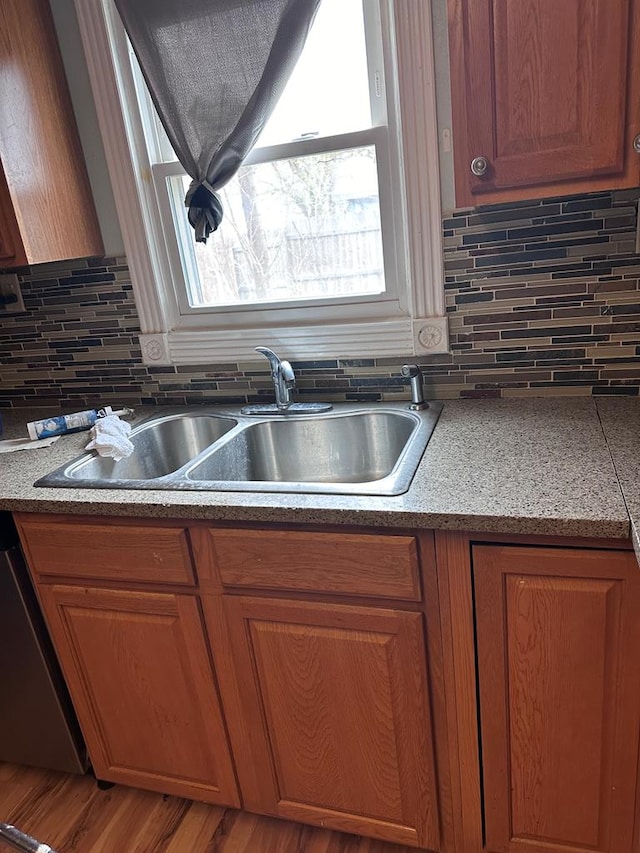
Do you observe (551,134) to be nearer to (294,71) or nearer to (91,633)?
(294,71)

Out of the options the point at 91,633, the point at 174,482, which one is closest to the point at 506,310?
the point at 174,482

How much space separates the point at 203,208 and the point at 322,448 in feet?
2.38

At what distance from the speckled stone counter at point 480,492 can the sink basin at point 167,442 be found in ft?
0.58

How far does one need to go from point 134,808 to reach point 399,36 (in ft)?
6.79

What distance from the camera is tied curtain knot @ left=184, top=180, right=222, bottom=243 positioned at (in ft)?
5.26

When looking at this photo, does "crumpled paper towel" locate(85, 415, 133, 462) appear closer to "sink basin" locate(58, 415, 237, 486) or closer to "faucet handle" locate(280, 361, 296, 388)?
"sink basin" locate(58, 415, 237, 486)

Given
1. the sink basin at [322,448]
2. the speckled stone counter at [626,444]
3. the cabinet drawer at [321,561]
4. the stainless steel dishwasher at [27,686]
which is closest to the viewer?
the speckled stone counter at [626,444]

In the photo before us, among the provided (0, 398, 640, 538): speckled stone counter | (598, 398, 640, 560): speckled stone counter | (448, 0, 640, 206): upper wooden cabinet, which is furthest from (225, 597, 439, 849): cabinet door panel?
(448, 0, 640, 206): upper wooden cabinet

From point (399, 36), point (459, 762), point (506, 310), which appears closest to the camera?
point (459, 762)

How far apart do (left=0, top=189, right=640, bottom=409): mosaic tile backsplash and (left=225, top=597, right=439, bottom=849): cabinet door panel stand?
734 mm

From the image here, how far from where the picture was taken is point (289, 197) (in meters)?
1.73

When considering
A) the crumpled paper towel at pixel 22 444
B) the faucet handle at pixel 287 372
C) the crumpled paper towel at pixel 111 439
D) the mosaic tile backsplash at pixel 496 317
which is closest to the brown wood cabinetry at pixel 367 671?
the crumpled paper towel at pixel 111 439

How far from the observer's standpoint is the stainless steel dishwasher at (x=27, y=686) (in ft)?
4.80

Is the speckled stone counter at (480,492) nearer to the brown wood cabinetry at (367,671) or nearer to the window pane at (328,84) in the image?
the brown wood cabinetry at (367,671)
